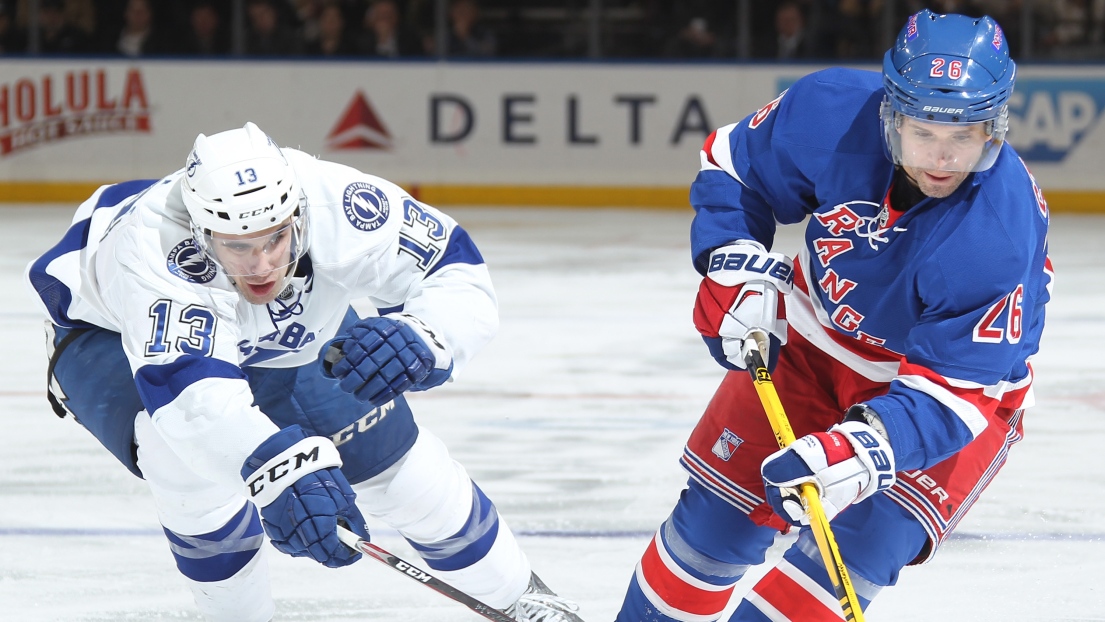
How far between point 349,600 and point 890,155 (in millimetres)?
1580

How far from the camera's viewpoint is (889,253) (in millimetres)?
2367

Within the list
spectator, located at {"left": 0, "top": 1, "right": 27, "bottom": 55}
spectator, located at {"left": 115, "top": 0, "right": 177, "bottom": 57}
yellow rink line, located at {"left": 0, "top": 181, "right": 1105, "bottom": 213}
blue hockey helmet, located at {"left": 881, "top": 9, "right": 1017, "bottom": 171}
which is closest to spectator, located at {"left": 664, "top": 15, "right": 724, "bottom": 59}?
yellow rink line, located at {"left": 0, "top": 181, "right": 1105, "bottom": 213}

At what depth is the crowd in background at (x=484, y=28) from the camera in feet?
30.7

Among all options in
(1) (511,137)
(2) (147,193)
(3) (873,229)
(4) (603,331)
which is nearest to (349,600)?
(2) (147,193)

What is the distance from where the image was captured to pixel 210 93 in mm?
9414

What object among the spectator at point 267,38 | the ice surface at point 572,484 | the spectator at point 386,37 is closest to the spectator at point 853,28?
the spectator at point 386,37

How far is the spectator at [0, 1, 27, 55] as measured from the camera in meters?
9.52

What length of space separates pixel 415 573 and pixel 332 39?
7.35 m

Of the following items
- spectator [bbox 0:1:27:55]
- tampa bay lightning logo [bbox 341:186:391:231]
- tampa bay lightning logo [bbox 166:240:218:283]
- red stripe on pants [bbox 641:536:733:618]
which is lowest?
red stripe on pants [bbox 641:536:733:618]

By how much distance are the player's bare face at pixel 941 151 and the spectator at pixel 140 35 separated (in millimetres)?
7928

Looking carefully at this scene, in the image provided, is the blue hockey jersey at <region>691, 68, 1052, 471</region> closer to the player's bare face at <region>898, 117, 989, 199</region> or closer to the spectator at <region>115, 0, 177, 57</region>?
the player's bare face at <region>898, 117, 989, 199</region>

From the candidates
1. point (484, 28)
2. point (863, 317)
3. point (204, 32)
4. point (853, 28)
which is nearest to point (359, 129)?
point (484, 28)

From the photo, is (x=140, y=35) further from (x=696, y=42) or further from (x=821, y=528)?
(x=821, y=528)

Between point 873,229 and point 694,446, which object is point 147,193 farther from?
point 873,229
